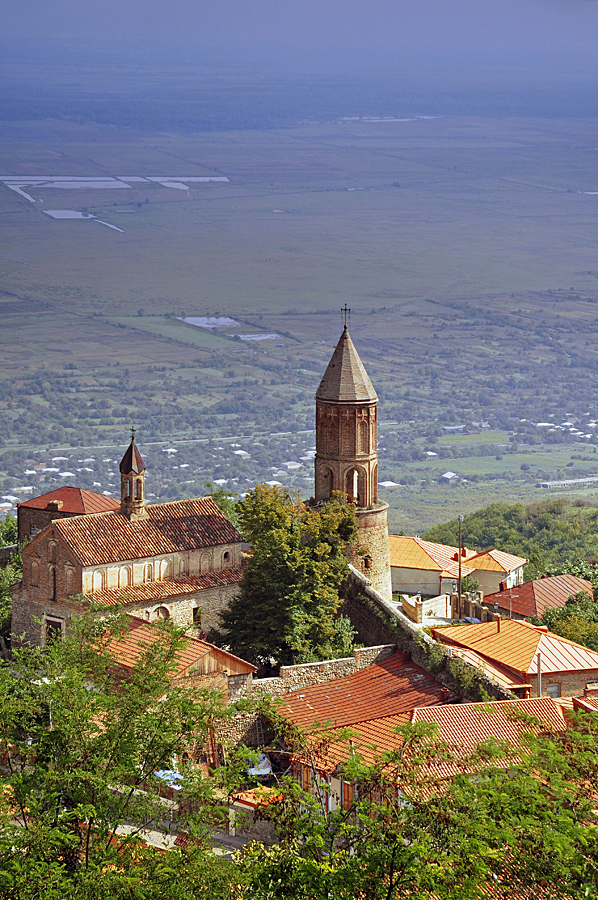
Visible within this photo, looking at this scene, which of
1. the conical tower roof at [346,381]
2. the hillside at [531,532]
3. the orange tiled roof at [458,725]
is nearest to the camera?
the orange tiled roof at [458,725]

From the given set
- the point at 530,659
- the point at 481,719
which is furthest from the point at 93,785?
the point at 530,659

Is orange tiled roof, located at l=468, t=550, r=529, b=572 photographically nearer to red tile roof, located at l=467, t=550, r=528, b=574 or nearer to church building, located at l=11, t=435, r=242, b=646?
red tile roof, located at l=467, t=550, r=528, b=574

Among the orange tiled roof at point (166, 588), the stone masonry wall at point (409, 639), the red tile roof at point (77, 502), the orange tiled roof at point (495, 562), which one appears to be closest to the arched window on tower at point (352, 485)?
the stone masonry wall at point (409, 639)

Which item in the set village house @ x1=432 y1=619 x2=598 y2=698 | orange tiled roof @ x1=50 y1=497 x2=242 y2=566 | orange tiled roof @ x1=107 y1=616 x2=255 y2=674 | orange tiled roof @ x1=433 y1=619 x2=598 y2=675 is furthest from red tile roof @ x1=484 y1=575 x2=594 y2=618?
orange tiled roof @ x1=107 y1=616 x2=255 y2=674

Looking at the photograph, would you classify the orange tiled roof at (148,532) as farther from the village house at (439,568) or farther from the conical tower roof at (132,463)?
the village house at (439,568)

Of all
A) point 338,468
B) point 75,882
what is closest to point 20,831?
point 75,882

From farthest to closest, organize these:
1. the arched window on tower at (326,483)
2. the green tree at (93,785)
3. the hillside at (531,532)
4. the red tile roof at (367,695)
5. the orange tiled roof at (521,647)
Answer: the hillside at (531,532) < the arched window on tower at (326,483) < the orange tiled roof at (521,647) < the red tile roof at (367,695) < the green tree at (93,785)
